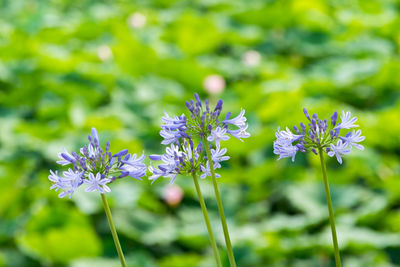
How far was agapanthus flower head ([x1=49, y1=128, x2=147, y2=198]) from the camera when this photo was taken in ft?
2.24

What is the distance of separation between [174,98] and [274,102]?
0.89 m

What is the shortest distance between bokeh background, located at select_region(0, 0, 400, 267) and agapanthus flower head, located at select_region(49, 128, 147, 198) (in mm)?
1334

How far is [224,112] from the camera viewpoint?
3.79 metres

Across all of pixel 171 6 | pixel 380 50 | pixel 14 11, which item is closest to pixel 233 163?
pixel 380 50

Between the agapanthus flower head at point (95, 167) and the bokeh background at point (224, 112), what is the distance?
1.33m

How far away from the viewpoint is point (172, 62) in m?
4.55

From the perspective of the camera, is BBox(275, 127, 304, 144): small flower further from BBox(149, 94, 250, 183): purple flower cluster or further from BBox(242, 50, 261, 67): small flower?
BBox(242, 50, 261, 67): small flower

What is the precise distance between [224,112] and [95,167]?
3074 millimetres

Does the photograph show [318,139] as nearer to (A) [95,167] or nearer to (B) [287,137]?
(B) [287,137]

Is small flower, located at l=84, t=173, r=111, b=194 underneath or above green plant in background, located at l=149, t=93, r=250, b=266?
underneath

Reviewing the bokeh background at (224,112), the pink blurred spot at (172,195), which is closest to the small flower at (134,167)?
the bokeh background at (224,112)

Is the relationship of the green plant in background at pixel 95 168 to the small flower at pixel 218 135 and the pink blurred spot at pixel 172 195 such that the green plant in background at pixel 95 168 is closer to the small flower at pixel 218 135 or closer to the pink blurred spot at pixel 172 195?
the small flower at pixel 218 135

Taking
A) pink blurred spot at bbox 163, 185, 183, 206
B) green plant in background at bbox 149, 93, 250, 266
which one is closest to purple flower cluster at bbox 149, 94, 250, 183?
green plant in background at bbox 149, 93, 250, 266

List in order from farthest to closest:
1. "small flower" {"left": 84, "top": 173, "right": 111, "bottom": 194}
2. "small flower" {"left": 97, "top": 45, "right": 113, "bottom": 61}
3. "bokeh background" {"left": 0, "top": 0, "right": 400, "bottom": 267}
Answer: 1. "small flower" {"left": 97, "top": 45, "right": 113, "bottom": 61}
2. "bokeh background" {"left": 0, "top": 0, "right": 400, "bottom": 267}
3. "small flower" {"left": 84, "top": 173, "right": 111, "bottom": 194}
